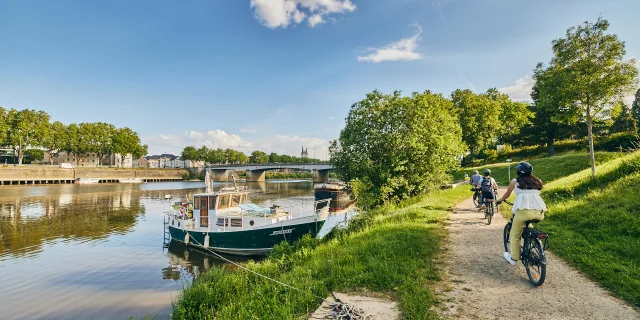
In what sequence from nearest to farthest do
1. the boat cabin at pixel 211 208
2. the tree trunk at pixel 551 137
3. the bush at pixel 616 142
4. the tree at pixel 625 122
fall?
the boat cabin at pixel 211 208
the bush at pixel 616 142
the tree at pixel 625 122
the tree trunk at pixel 551 137

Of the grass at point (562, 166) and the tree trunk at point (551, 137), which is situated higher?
the tree trunk at point (551, 137)

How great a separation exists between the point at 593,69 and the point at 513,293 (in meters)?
16.3

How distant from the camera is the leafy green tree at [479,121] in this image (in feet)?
160

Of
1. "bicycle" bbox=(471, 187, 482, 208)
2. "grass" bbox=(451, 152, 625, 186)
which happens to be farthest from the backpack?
"grass" bbox=(451, 152, 625, 186)

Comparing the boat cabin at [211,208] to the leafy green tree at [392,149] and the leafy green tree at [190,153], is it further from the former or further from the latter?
the leafy green tree at [190,153]

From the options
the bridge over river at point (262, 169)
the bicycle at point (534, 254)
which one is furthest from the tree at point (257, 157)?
the bicycle at point (534, 254)

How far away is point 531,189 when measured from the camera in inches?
255

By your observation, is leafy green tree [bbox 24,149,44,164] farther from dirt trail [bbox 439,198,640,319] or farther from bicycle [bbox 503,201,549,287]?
bicycle [bbox 503,201,549,287]

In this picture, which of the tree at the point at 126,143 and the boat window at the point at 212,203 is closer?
the boat window at the point at 212,203

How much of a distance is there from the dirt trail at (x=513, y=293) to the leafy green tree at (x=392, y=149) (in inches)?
500

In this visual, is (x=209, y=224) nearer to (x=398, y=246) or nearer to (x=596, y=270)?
(x=398, y=246)

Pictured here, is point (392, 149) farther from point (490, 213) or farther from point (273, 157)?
point (273, 157)

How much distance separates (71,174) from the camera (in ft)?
279

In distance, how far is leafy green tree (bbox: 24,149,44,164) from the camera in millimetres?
118875
